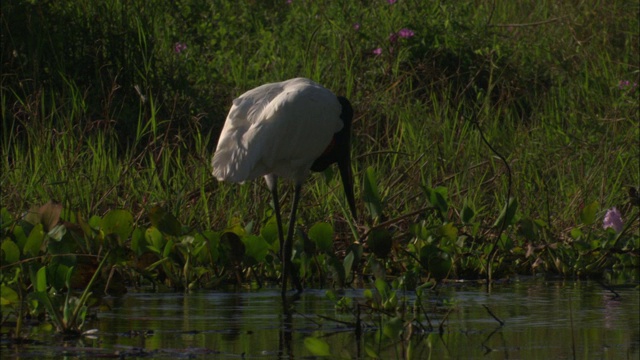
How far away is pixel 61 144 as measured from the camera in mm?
7309

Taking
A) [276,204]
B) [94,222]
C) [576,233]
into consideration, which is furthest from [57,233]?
[576,233]

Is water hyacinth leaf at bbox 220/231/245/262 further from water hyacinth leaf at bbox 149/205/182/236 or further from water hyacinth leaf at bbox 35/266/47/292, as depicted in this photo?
water hyacinth leaf at bbox 35/266/47/292

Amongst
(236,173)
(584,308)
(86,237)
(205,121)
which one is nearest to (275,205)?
(236,173)

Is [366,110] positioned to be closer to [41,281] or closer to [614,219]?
[614,219]

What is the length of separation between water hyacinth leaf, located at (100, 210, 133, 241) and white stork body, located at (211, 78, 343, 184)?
0.41 metres

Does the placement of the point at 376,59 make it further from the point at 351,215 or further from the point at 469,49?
the point at 351,215

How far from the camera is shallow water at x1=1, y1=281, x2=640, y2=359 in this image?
3814 millimetres

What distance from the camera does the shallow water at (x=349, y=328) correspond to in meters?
3.81

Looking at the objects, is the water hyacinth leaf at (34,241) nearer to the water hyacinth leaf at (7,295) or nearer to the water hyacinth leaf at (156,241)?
the water hyacinth leaf at (156,241)

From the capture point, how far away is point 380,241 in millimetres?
5605

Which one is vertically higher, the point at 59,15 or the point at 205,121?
the point at 59,15

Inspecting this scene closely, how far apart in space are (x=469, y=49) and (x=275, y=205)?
13.3 ft

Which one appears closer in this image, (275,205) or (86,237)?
(86,237)

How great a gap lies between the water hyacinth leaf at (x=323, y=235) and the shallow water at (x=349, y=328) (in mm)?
291
